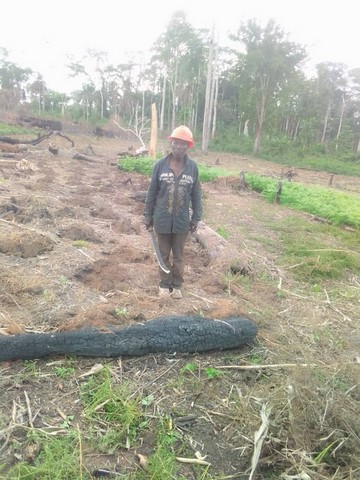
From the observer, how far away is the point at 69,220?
7.41 meters

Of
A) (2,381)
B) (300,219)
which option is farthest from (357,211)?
(2,381)

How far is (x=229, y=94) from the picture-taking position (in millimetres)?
45281

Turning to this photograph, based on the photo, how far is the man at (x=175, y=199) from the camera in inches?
167

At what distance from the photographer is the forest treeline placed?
31.1 meters

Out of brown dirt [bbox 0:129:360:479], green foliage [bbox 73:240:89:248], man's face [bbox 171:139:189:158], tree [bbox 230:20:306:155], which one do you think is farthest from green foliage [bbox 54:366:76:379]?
tree [bbox 230:20:306:155]

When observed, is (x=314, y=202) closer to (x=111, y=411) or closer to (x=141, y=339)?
(x=141, y=339)

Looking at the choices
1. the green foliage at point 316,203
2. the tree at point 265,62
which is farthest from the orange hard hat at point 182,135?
the tree at point 265,62

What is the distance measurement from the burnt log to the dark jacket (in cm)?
125

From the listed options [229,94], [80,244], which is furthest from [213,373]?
[229,94]

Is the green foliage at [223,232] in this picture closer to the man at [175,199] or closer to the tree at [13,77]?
the man at [175,199]

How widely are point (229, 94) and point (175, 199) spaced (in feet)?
148

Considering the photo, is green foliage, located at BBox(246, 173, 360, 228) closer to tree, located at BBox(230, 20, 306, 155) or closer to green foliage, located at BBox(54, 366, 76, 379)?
green foliage, located at BBox(54, 366, 76, 379)

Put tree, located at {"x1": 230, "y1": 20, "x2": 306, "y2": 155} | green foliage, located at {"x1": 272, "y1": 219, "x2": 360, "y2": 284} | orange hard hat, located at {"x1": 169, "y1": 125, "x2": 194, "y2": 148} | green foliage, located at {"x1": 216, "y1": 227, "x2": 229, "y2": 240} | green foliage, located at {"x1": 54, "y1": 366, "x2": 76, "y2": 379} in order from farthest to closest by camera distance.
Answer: tree, located at {"x1": 230, "y1": 20, "x2": 306, "y2": 155}, green foliage, located at {"x1": 216, "y1": 227, "x2": 229, "y2": 240}, green foliage, located at {"x1": 272, "y1": 219, "x2": 360, "y2": 284}, orange hard hat, located at {"x1": 169, "y1": 125, "x2": 194, "y2": 148}, green foliage, located at {"x1": 54, "y1": 366, "x2": 76, "y2": 379}

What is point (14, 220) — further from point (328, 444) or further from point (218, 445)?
point (328, 444)
